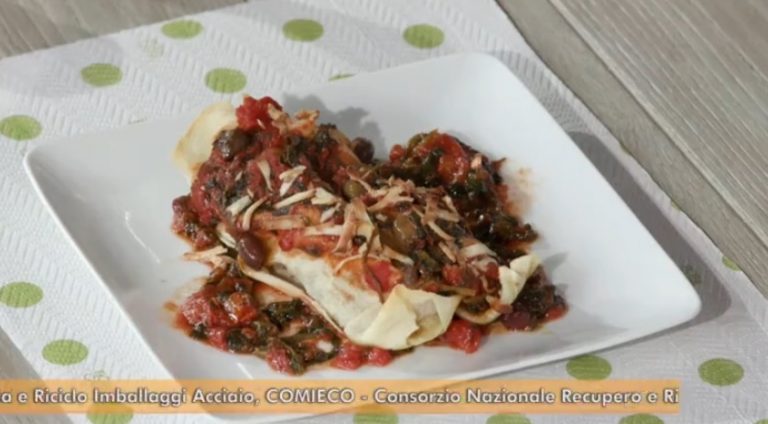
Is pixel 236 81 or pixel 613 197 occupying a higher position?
pixel 236 81

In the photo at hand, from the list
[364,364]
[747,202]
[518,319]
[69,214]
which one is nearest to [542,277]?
[518,319]

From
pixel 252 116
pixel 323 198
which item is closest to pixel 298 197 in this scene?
pixel 323 198

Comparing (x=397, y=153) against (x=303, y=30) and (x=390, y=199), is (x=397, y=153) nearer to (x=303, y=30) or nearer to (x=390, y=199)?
(x=390, y=199)

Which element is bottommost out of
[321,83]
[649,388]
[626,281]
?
[649,388]

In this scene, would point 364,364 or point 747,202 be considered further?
point 747,202

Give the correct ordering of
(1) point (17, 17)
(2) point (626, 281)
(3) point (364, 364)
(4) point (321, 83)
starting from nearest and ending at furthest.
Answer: (3) point (364, 364) → (2) point (626, 281) → (4) point (321, 83) → (1) point (17, 17)

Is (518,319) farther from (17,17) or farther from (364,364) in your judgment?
(17,17)

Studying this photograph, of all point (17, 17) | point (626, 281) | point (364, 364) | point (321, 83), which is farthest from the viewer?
point (17, 17)
